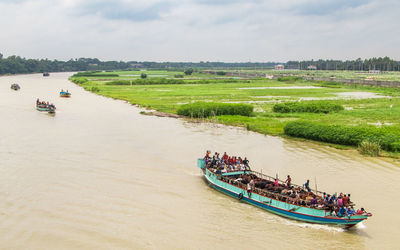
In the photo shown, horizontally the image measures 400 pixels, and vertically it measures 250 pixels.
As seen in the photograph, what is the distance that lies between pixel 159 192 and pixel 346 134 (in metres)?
18.9

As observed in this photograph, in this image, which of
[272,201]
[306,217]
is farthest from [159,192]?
[306,217]

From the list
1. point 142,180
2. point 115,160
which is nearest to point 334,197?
point 142,180

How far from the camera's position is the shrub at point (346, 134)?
31844mm

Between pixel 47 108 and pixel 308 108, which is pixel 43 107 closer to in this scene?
pixel 47 108

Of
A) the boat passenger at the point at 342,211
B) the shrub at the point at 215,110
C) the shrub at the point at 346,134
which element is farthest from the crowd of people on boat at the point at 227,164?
the shrub at the point at 215,110

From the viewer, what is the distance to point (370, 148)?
30469 mm

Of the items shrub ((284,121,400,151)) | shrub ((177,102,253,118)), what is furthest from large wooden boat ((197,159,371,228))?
shrub ((177,102,253,118))

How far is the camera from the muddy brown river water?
17359mm

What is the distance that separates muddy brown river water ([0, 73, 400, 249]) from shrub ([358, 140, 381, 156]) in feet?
2.15

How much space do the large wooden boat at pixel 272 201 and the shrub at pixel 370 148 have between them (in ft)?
38.6

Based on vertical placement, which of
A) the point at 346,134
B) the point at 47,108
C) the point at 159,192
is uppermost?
the point at 47,108

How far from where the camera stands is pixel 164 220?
1902 centimetres

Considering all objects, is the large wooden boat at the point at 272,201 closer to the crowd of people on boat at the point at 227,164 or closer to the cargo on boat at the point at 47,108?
the crowd of people on boat at the point at 227,164

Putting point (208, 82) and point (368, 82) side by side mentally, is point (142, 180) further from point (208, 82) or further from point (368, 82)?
point (208, 82)
